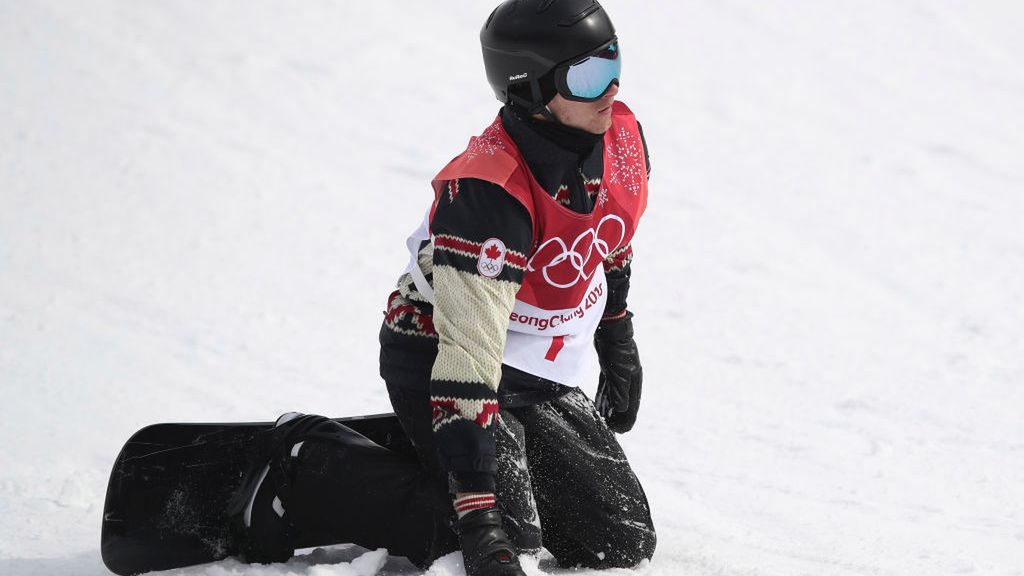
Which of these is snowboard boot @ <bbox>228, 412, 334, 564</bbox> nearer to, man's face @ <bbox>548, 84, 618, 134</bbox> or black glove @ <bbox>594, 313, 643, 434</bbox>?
black glove @ <bbox>594, 313, 643, 434</bbox>

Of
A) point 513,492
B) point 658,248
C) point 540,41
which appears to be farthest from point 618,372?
point 658,248

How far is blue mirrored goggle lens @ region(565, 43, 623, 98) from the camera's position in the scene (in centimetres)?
265

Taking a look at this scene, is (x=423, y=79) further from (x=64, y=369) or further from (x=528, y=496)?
(x=528, y=496)

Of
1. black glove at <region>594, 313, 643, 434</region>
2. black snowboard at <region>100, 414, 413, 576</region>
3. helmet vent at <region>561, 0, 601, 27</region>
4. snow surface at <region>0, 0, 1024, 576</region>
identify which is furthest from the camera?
snow surface at <region>0, 0, 1024, 576</region>

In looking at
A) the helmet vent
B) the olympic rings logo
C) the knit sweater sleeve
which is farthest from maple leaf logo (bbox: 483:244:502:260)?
the helmet vent

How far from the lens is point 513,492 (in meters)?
2.82

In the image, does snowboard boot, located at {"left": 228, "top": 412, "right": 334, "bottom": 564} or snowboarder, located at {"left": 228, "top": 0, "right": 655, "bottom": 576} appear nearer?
snowboarder, located at {"left": 228, "top": 0, "right": 655, "bottom": 576}

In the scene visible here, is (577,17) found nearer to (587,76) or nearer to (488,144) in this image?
(587,76)

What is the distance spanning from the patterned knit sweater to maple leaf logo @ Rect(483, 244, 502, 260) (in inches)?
0.7

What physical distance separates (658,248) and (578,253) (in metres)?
3.64

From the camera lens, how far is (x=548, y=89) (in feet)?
8.76

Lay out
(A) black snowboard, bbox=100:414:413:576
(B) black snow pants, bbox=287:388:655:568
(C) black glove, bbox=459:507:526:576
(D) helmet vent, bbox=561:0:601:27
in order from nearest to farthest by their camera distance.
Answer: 1. (C) black glove, bbox=459:507:526:576
2. (D) helmet vent, bbox=561:0:601:27
3. (B) black snow pants, bbox=287:388:655:568
4. (A) black snowboard, bbox=100:414:413:576

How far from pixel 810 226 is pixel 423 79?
3.15 metres

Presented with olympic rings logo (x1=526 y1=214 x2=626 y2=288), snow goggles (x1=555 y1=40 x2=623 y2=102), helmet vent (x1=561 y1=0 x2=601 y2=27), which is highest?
helmet vent (x1=561 y1=0 x2=601 y2=27)
